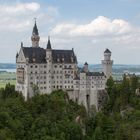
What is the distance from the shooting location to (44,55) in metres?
93.7

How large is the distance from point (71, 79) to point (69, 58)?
546cm

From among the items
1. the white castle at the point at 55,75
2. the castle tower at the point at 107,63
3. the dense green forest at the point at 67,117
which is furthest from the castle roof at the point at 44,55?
the dense green forest at the point at 67,117

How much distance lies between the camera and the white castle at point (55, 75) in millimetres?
90875

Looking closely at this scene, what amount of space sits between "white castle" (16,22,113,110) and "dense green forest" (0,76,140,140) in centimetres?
232

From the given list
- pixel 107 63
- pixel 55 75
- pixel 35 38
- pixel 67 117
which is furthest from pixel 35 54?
pixel 107 63

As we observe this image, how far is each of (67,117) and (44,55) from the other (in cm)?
1693

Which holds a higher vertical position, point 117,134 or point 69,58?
point 69,58

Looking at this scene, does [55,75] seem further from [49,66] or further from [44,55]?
[44,55]

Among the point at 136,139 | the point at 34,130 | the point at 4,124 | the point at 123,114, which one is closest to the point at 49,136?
the point at 34,130

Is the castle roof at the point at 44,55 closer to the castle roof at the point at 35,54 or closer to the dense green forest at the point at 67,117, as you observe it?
the castle roof at the point at 35,54

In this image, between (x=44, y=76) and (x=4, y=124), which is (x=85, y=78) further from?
(x=4, y=124)

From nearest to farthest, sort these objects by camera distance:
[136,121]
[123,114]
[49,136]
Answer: [49,136]
[136,121]
[123,114]

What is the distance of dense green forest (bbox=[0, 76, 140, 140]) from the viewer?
254ft

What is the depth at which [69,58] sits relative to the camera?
9662 cm
